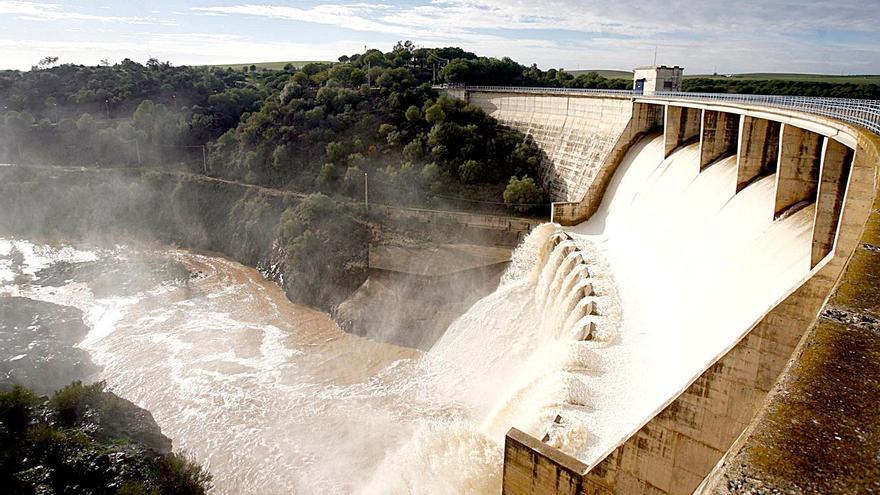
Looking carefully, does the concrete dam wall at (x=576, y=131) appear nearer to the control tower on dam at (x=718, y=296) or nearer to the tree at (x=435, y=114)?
the control tower on dam at (x=718, y=296)

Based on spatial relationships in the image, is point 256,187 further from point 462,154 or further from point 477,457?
point 477,457

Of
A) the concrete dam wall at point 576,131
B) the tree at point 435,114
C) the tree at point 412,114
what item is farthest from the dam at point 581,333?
the tree at point 412,114

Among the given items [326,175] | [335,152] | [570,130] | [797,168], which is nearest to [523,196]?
[570,130]

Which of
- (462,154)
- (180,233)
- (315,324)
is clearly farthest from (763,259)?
(180,233)

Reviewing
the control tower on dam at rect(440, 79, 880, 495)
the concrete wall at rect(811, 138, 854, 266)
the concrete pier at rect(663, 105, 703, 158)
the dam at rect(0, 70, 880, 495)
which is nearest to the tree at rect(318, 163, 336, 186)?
the dam at rect(0, 70, 880, 495)

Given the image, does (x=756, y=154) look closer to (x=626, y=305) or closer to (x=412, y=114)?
(x=626, y=305)
